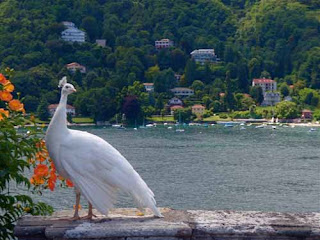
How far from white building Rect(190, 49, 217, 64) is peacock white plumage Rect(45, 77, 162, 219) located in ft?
368

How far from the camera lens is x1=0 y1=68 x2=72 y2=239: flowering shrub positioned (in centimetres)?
489

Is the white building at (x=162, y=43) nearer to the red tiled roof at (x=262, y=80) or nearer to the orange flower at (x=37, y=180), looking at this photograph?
the red tiled roof at (x=262, y=80)

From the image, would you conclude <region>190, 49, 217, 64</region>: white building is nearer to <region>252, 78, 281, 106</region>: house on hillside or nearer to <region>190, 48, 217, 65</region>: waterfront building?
<region>190, 48, 217, 65</region>: waterfront building

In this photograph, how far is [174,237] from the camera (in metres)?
4.35

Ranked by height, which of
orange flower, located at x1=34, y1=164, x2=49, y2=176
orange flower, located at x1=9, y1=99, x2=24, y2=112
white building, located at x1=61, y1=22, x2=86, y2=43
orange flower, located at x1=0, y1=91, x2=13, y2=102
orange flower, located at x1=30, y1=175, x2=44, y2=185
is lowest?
orange flower, located at x1=30, y1=175, x2=44, y2=185

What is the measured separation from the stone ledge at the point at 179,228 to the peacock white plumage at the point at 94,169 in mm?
178

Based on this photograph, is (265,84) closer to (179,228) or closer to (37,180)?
(37,180)

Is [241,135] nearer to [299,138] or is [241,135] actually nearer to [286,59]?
[299,138]

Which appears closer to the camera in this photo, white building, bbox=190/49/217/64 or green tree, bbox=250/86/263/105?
green tree, bbox=250/86/263/105

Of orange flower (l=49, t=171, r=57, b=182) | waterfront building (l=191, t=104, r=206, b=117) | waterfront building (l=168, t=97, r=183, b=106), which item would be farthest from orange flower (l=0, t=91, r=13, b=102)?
waterfront building (l=168, t=97, r=183, b=106)

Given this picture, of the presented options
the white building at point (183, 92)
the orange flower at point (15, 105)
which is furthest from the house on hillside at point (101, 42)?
the orange flower at point (15, 105)

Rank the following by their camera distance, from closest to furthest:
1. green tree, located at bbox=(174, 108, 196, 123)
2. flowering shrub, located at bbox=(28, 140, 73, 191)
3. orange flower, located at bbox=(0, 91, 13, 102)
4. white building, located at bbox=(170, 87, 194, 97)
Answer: orange flower, located at bbox=(0, 91, 13, 102), flowering shrub, located at bbox=(28, 140, 73, 191), green tree, located at bbox=(174, 108, 196, 123), white building, located at bbox=(170, 87, 194, 97)

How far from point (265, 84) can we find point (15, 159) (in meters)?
106

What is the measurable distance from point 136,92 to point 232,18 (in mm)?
39982
